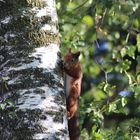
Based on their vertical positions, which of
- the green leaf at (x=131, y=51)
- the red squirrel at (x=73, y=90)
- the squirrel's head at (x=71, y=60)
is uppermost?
the green leaf at (x=131, y=51)

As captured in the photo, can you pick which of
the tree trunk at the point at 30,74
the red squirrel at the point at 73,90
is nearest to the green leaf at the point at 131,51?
the red squirrel at the point at 73,90

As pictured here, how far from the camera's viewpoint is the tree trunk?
2.86 metres

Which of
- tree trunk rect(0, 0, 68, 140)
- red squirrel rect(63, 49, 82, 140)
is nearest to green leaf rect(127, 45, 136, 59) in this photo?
red squirrel rect(63, 49, 82, 140)

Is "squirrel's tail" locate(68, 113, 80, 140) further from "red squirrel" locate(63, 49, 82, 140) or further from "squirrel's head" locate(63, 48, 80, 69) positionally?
"squirrel's head" locate(63, 48, 80, 69)

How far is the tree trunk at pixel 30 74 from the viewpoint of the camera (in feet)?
9.37

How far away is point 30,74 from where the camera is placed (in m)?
2.98

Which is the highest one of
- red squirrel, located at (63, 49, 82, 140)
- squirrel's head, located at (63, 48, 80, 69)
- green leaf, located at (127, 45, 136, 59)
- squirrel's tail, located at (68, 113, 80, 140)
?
green leaf, located at (127, 45, 136, 59)

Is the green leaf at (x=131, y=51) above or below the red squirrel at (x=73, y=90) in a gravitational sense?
above

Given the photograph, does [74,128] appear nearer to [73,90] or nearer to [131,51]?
[73,90]

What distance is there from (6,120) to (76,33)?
210 centimetres

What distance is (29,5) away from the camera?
3.24 meters

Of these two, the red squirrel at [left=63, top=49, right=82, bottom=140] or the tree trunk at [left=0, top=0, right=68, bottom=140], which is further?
the red squirrel at [left=63, top=49, right=82, bottom=140]

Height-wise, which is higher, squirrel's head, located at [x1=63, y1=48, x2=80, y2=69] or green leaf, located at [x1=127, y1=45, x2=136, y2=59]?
green leaf, located at [x1=127, y1=45, x2=136, y2=59]

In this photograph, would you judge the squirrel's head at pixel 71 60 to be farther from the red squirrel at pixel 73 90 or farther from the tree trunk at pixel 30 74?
the tree trunk at pixel 30 74
